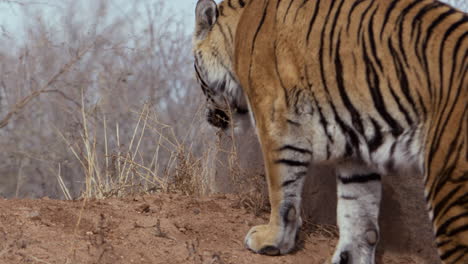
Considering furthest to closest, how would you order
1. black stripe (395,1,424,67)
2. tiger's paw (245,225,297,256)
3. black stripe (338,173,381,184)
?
black stripe (338,173,381,184) < tiger's paw (245,225,297,256) < black stripe (395,1,424,67)

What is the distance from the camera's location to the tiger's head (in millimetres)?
3961

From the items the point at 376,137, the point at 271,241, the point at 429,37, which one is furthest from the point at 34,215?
the point at 429,37

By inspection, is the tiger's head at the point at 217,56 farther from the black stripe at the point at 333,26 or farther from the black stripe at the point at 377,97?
the black stripe at the point at 377,97

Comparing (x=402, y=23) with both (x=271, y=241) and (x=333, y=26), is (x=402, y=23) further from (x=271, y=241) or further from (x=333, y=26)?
(x=271, y=241)

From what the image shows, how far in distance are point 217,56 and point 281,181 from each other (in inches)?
35.9

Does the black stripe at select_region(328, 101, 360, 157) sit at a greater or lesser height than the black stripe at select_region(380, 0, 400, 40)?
lesser

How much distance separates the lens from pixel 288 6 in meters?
3.60

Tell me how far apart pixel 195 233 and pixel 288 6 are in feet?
4.39

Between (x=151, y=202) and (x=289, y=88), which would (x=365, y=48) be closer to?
(x=289, y=88)

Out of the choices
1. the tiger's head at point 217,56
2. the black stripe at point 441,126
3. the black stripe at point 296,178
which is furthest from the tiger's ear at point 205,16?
the black stripe at point 441,126

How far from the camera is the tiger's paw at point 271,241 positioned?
3604 mm

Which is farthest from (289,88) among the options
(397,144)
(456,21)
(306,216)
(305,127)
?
(306,216)

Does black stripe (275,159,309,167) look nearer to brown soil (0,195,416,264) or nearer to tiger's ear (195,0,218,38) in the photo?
brown soil (0,195,416,264)

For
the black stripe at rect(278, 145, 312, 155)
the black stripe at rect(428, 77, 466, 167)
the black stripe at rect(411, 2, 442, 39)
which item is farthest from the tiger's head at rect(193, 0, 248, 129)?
the black stripe at rect(428, 77, 466, 167)
